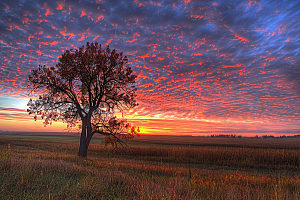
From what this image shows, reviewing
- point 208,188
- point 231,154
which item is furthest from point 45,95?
point 231,154

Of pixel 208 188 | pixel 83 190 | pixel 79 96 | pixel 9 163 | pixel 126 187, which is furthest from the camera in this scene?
pixel 79 96

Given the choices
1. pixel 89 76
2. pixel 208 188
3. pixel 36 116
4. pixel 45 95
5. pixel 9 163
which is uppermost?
pixel 89 76

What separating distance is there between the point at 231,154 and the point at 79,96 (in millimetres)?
21854

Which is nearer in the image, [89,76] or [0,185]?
[0,185]

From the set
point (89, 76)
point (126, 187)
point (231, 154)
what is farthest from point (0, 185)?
point (231, 154)

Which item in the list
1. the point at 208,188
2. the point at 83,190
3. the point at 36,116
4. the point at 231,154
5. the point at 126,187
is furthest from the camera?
the point at 231,154

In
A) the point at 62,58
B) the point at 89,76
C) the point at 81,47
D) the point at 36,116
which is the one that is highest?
the point at 81,47

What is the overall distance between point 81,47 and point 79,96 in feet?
17.4

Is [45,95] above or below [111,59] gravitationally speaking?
below

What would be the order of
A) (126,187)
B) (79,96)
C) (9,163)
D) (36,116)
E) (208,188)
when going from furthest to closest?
(79,96) < (36,116) < (9,163) < (208,188) < (126,187)

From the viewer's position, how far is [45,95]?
18422 millimetres

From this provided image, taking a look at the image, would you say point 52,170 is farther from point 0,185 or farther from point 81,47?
point 81,47

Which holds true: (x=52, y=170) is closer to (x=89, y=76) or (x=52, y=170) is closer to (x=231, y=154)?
(x=89, y=76)

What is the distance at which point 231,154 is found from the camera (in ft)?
83.5
